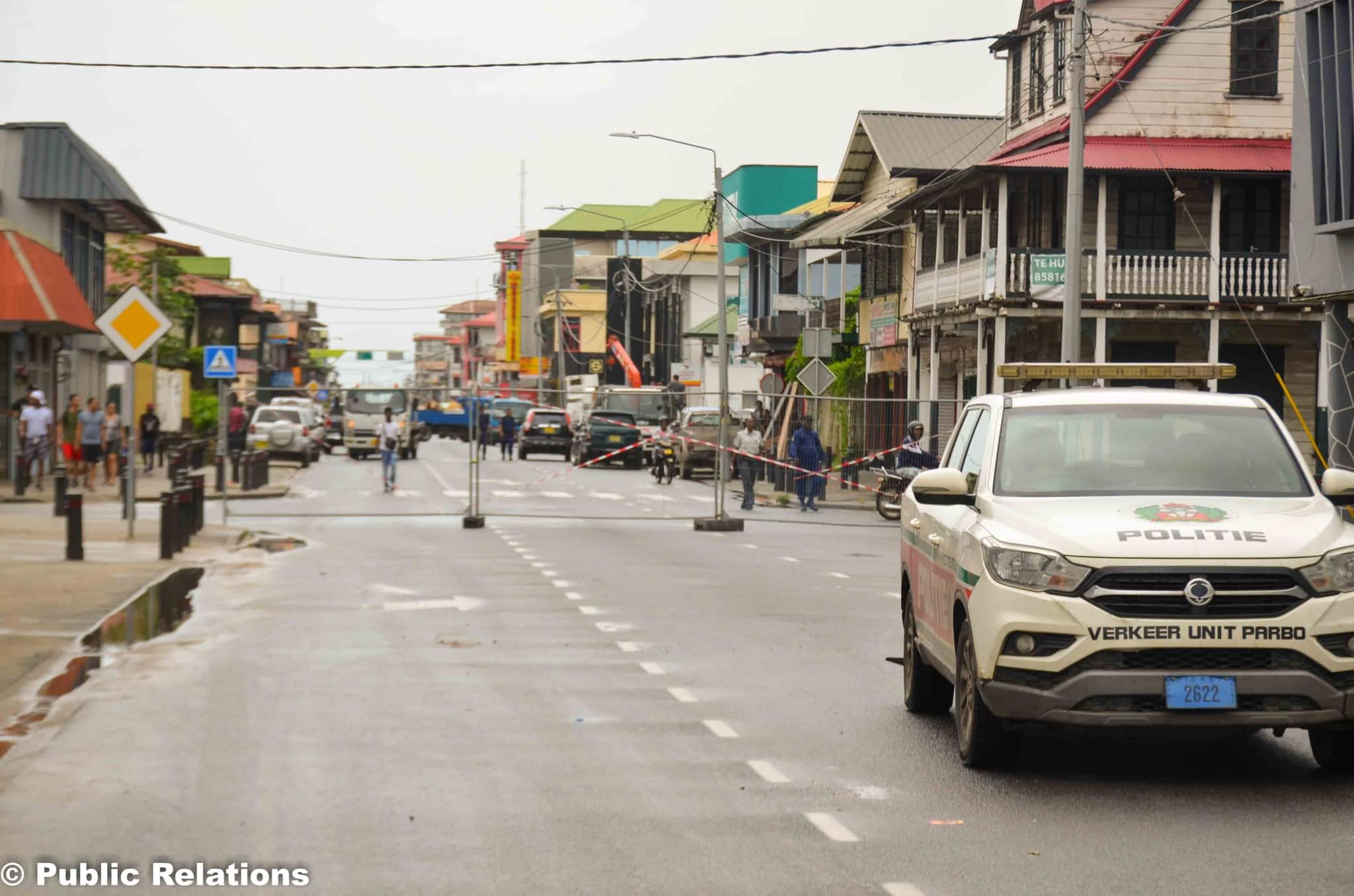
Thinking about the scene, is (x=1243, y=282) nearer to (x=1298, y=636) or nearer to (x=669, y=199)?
(x=1298, y=636)

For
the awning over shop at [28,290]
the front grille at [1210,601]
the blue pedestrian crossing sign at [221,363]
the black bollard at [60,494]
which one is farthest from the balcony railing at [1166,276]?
the front grille at [1210,601]

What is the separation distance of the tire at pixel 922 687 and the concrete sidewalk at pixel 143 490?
63.7 feet

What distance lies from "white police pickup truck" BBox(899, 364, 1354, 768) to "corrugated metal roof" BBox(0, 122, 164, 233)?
119 ft

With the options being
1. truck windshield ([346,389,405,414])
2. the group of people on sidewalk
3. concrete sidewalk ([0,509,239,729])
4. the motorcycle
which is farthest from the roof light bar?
truck windshield ([346,389,405,414])

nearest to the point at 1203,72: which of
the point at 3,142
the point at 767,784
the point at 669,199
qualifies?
the point at 3,142

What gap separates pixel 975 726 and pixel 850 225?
38506mm

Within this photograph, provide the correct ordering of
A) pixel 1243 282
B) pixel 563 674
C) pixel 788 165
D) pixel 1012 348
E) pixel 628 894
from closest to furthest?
pixel 628 894, pixel 563 674, pixel 1243 282, pixel 1012 348, pixel 788 165

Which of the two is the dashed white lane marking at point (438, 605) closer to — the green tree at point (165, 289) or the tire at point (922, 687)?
the tire at point (922, 687)

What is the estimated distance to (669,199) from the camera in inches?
5379

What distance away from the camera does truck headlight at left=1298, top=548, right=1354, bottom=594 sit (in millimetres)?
8227

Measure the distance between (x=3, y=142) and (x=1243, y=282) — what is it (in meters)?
27.2

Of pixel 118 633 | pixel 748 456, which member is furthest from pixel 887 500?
pixel 118 633

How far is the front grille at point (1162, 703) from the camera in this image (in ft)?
26.8

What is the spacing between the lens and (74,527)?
20.2 metres
